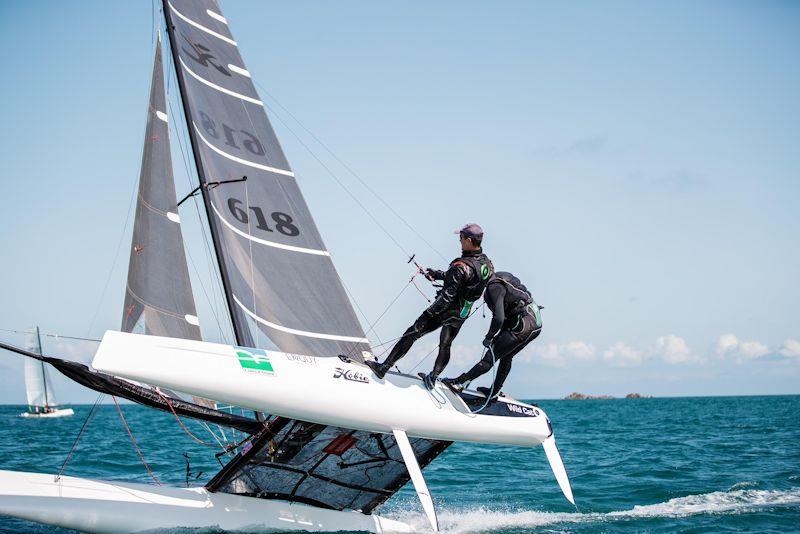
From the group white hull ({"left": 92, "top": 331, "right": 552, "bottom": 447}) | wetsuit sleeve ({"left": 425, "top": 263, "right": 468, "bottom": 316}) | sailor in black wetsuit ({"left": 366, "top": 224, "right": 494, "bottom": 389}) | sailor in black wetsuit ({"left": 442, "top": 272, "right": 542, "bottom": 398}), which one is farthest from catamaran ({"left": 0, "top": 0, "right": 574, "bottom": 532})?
wetsuit sleeve ({"left": 425, "top": 263, "right": 468, "bottom": 316})

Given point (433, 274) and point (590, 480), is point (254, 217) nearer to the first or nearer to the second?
point (433, 274)

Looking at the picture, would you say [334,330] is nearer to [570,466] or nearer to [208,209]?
[208,209]

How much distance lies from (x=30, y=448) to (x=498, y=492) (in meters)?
11.6

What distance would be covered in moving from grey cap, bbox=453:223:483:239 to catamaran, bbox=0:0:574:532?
5.09 ft

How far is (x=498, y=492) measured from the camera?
10734 mm

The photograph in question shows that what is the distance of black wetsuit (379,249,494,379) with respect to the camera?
6672 millimetres

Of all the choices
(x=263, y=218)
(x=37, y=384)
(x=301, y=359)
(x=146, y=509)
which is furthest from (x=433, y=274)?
(x=37, y=384)

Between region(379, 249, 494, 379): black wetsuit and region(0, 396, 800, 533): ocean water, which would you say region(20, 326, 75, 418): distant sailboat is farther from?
region(379, 249, 494, 379): black wetsuit

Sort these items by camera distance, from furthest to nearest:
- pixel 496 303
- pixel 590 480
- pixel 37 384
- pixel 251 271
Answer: pixel 37 384, pixel 590 480, pixel 251 271, pixel 496 303

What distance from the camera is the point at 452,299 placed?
263 inches

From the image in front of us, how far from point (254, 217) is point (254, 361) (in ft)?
8.37

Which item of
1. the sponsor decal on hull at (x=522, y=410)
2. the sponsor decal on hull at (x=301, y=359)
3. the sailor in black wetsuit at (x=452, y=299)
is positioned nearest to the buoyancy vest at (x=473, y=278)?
the sailor in black wetsuit at (x=452, y=299)

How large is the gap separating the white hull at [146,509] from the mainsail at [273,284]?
19 centimetres

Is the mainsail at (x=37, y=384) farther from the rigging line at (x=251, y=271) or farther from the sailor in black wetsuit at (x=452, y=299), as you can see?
the sailor in black wetsuit at (x=452, y=299)
